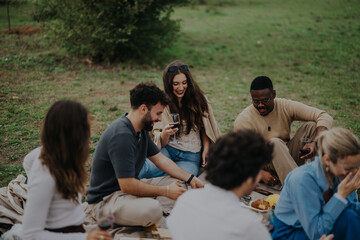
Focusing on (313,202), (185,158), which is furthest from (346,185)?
(185,158)

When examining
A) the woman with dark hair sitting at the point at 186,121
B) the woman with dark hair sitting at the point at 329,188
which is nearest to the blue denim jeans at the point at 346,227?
the woman with dark hair sitting at the point at 329,188

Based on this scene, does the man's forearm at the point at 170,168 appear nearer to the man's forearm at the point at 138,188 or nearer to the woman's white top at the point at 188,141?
the man's forearm at the point at 138,188

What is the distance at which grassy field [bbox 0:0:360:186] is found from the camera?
761 cm

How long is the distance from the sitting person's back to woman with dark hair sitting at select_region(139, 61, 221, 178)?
287 cm

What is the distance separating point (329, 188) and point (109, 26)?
880 centimetres

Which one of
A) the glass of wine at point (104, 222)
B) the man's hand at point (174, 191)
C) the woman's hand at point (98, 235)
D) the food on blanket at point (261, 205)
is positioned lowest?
the food on blanket at point (261, 205)

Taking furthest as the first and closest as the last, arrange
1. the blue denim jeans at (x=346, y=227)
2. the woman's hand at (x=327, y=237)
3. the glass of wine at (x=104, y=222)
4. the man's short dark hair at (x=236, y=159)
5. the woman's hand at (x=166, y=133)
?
the woman's hand at (x=166, y=133) → the blue denim jeans at (x=346, y=227) → the woman's hand at (x=327, y=237) → the glass of wine at (x=104, y=222) → the man's short dark hair at (x=236, y=159)

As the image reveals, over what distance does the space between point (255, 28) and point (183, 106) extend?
43.4 ft

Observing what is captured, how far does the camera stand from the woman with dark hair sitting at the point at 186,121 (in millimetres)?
5344

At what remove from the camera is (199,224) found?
7.46 feet

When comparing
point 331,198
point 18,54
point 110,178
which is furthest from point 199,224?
point 18,54

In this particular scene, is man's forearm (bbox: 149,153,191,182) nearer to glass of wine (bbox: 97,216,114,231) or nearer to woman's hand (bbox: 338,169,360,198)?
glass of wine (bbox: 97,216,114,231)

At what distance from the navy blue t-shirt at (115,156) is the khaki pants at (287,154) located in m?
1.87

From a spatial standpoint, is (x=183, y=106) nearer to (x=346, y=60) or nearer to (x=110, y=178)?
(x=110, y=178)
